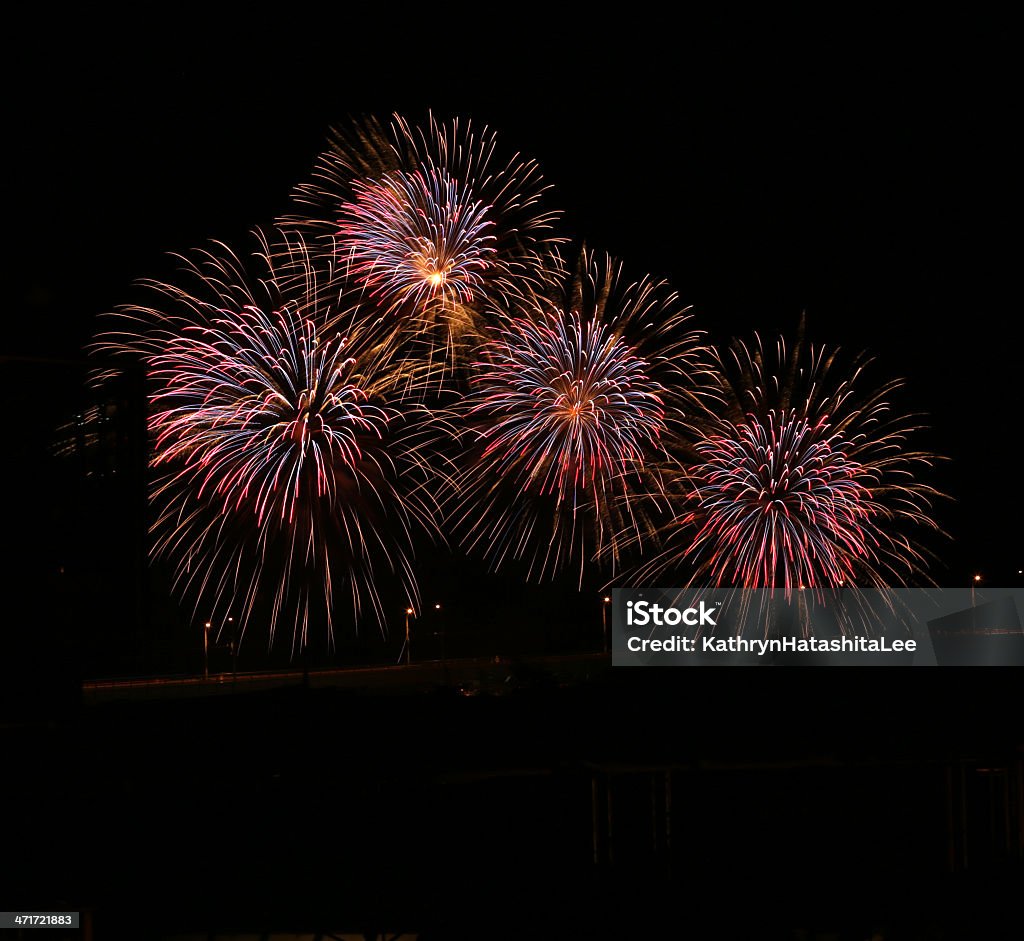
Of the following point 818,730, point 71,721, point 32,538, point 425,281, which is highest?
point 425,281

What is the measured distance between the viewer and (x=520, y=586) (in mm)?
63188

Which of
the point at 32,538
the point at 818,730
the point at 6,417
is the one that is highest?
the point at 6,417

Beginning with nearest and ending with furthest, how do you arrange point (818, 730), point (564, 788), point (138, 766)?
point (564, 788)
point (138, 766)
point (818, 730)

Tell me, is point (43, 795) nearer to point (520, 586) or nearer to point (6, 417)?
point (6, 417)

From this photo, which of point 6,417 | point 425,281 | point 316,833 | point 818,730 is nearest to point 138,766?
point 316,833

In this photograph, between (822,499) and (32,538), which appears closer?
(32,538)

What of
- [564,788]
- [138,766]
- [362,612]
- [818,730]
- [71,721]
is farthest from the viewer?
[362,612]

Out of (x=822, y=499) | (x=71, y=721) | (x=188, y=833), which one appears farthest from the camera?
(x=822, y=499)

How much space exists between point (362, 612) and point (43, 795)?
171ft

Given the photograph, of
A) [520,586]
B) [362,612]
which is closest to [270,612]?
[362,612]

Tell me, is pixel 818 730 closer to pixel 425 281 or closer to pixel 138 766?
pixel 425 281

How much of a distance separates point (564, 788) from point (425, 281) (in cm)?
923

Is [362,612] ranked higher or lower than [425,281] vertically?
lower

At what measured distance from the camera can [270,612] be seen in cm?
6294
